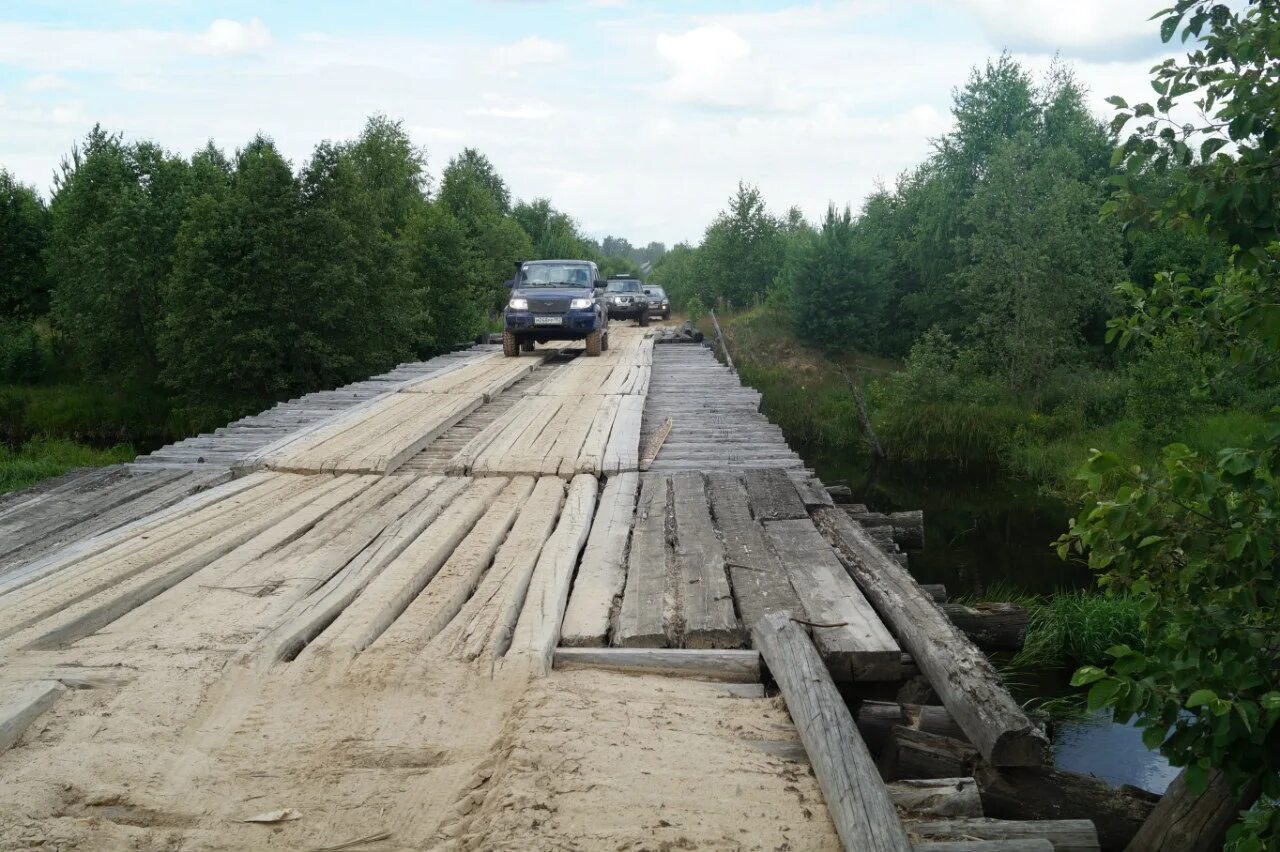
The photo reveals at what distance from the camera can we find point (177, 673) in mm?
4203

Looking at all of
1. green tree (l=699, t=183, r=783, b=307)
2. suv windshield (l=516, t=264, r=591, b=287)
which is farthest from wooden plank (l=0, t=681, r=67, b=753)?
green tree (l=699, t=183, r=783, b=307)

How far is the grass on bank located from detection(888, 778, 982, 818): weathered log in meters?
16.1

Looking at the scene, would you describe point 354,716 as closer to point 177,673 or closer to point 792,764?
point 177,673

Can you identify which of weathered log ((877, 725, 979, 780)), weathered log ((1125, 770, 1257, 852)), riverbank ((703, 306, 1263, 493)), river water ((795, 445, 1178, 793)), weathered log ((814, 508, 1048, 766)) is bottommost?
river water ((795, 445, 1178, 793))

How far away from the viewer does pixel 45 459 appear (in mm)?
20734

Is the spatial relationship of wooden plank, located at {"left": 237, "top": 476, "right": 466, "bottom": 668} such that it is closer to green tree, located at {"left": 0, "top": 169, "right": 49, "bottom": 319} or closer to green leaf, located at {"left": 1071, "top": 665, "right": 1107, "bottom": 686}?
green leaf, located at {"left": 1071, "top": 665, "right": 1107, "bottom": 686}

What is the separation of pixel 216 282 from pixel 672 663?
24995 millimetres

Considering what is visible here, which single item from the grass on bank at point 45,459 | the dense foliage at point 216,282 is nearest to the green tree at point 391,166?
the dense foliage at point 216,282

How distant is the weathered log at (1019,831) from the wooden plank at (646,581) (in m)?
1.52

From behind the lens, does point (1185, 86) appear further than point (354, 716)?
No

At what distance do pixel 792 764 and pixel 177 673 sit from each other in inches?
97.0

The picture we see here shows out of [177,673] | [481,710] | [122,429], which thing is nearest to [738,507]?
[481,710]

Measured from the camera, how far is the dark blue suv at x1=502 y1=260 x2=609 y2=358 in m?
19.7

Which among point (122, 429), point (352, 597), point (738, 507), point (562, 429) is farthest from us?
point (122, 429)
